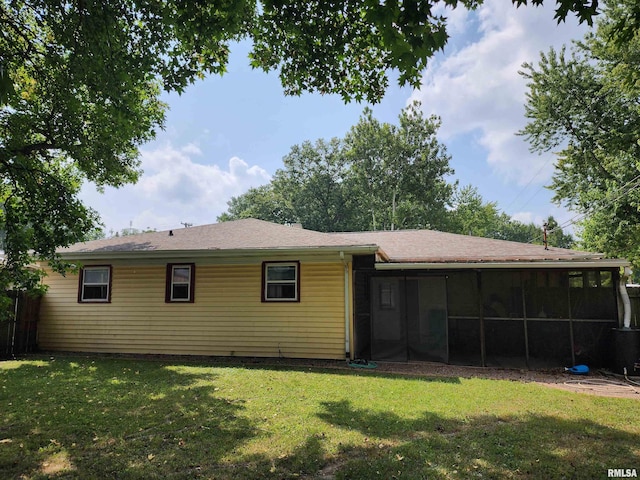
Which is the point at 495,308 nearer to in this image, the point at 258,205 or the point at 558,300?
the point at 558,300

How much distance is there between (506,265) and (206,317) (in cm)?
742

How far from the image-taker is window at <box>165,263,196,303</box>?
949 centimetres

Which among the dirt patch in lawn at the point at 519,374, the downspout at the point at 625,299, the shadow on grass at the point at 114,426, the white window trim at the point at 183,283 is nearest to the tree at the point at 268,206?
the white window trim at the point at 183,283

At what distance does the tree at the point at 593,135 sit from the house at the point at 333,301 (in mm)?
9611

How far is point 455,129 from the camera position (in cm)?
1864

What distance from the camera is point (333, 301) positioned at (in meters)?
8.67

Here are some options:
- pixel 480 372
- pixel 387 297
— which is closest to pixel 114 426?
pixel 387 297

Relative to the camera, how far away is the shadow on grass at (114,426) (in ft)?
10.8

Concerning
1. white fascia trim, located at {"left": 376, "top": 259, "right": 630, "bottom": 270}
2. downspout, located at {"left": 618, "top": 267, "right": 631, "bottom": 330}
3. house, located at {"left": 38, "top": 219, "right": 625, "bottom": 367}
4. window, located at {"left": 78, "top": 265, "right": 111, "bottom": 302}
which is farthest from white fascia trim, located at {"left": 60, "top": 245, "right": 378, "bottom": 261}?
downspout, located at {"left": 618, "top": 267, "right": 631, "bottom": 330}

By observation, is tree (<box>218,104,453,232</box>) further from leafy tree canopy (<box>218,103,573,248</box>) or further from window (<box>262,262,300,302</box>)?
Result: window (<box>262,262,300,302</box>)

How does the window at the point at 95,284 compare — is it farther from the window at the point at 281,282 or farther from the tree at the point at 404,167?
the tree at the point at 404,167

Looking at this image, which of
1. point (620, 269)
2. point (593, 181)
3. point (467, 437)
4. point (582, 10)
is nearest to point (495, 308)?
point (620, 269)

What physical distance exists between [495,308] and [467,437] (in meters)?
5.77

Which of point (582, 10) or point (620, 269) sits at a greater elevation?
point (582, 10)
